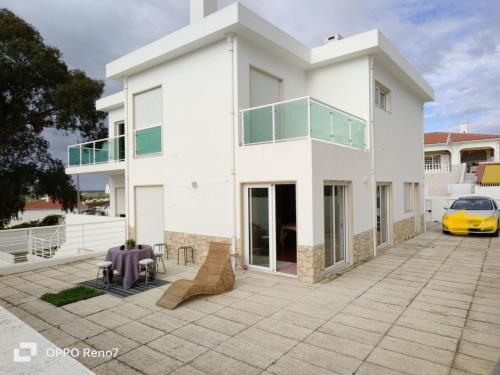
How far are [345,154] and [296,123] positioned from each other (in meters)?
2.07

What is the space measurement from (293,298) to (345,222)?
3.61m

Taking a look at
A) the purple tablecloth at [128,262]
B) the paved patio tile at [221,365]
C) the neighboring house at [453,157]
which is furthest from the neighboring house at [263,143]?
the neighboring house at [453,157]

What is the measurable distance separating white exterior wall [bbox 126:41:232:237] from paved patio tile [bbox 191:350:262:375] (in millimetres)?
4755

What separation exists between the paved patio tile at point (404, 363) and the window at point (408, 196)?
11.1 metres

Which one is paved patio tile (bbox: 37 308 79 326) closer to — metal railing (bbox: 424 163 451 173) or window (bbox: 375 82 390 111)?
window (bbox: 375 82 390 111)

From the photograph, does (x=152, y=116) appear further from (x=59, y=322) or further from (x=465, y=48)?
(x=465, y=48)

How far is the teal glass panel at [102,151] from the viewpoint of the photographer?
550 inches

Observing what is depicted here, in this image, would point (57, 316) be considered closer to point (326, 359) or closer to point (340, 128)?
point (326, 359)

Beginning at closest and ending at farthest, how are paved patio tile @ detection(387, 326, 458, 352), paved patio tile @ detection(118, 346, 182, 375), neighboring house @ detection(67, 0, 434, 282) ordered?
paved patio tile @ detection(118, 346, 182, 375)
paved patio tile @ detection(387, 326, 458, 352)
neighboring house @ detection(67, 0, 434, 282)

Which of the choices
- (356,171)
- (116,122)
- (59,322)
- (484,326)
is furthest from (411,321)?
(116,122)

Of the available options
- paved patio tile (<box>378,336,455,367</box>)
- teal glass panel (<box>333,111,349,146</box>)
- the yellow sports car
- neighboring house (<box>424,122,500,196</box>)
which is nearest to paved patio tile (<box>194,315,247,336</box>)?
paved patio tile (<box>378,336,455,367</box>)

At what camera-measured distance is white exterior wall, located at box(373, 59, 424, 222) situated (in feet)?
36.7

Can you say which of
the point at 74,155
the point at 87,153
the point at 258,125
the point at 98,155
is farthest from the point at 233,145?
the point at 74,155

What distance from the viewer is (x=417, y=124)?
1550cm
